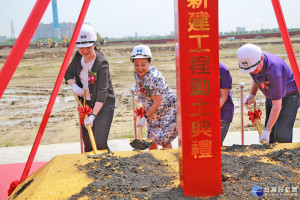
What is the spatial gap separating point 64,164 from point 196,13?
4.69ft

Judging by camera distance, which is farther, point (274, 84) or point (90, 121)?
point (90, 121)

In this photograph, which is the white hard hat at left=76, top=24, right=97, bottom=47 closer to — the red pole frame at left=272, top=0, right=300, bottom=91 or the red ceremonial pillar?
the red ceremonial pillar

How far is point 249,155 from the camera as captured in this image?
2332 mm

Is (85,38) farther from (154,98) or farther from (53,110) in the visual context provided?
(53,110)

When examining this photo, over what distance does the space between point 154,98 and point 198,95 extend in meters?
1.31

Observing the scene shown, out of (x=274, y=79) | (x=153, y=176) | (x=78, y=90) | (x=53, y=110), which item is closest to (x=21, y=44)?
(x=153, y=176)

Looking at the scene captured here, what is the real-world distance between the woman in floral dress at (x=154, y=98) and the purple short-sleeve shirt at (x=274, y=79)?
0.86m

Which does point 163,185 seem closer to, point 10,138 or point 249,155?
point 249,155

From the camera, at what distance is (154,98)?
9.55 ft

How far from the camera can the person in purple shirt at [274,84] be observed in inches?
102

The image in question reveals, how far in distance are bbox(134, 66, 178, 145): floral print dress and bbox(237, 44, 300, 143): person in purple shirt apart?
74 centimetres

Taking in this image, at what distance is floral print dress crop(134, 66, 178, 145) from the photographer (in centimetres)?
296

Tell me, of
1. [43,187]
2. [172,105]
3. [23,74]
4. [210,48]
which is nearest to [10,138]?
Result: [172,105]

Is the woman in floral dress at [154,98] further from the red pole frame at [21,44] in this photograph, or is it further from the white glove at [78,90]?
the red pole frame at [21,44]
